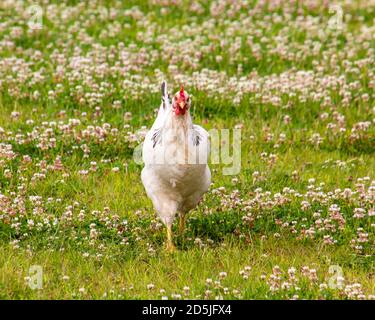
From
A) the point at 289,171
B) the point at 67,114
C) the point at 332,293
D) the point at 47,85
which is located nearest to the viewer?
the point at 332,293

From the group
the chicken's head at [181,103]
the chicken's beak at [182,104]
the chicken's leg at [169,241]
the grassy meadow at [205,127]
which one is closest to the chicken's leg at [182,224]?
the grassy meadow at [205,127]

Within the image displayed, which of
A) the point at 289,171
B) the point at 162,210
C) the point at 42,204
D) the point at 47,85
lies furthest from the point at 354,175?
the point at 47,85

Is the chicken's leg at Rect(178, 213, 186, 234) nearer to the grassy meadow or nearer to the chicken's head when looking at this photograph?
the grassy meadow

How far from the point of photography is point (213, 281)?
29.7ft

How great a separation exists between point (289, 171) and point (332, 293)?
373cm

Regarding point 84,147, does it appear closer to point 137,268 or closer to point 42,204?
point 42,204

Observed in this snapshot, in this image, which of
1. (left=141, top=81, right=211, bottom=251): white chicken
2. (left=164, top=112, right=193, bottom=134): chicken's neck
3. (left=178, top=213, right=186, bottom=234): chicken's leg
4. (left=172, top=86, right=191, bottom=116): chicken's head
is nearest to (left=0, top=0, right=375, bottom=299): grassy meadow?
(left=178, top=213, right=186, bottom=234): chicken's leg

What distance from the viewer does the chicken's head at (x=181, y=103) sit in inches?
377

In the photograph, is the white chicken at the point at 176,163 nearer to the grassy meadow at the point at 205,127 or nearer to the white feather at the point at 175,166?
the white feather at the point at 175,166

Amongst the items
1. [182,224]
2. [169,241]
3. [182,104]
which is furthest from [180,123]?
[182,224]

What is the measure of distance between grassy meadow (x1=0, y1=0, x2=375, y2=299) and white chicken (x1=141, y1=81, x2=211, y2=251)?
0.49 m

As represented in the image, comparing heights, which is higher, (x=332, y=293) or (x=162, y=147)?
(x=162, y=147)

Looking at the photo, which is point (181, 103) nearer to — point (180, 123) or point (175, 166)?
point (180, 123)

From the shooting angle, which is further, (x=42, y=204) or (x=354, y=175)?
(x=354, y=175)
